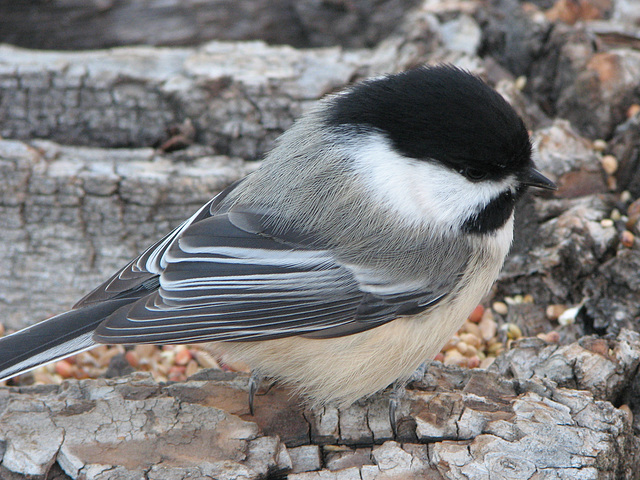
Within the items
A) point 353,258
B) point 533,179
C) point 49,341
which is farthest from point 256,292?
point 533,179

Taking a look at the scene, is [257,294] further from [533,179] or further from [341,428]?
[533,179]

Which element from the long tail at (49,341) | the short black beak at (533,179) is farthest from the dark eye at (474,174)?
the long tail at (49,341)

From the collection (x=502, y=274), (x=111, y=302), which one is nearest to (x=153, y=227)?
(x=111, y=302)

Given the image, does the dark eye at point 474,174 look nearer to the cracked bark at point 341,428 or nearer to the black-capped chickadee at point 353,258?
the black-capped chickadee at point 353,258

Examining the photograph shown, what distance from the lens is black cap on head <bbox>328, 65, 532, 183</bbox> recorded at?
1476mm

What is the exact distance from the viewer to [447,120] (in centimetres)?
147

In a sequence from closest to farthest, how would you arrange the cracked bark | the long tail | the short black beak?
the cracked bark, the long tail, the short black beak

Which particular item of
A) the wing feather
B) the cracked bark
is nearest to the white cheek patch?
the wing feather

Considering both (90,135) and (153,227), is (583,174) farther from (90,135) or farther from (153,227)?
(90,135)

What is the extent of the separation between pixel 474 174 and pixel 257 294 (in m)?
0.55

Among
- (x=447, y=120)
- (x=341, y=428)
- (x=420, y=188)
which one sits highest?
(x=447, y=120)

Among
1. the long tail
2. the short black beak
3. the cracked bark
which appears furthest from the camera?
the short black beak

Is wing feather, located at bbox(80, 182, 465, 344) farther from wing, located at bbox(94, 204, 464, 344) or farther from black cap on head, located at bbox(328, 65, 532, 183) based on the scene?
black cap on head, located at bbox(328, 65, 532, 183)

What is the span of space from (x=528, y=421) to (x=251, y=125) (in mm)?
1316
